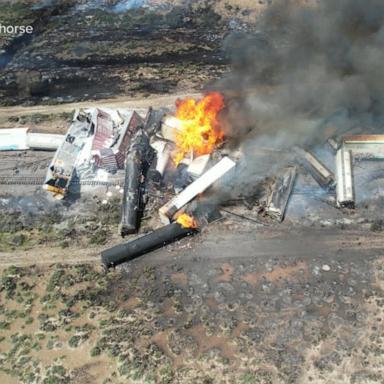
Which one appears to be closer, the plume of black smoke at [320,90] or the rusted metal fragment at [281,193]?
the rusted metal fragment at [281,193]

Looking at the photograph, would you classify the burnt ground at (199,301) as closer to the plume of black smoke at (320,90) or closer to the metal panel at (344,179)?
the metal panel at (344,179)

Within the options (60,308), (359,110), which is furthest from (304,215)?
(60,308)

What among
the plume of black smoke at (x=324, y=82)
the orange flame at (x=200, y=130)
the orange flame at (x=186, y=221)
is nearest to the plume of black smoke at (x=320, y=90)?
the plume of black smoke at (x=324, y=82)

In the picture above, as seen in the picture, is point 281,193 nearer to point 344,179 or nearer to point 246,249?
point 344,179

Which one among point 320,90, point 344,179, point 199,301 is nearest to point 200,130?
point 320,90

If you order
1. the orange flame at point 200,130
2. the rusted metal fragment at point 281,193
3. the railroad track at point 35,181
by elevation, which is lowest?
the railroad track at point 35,181

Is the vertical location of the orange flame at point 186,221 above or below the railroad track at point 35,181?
above
